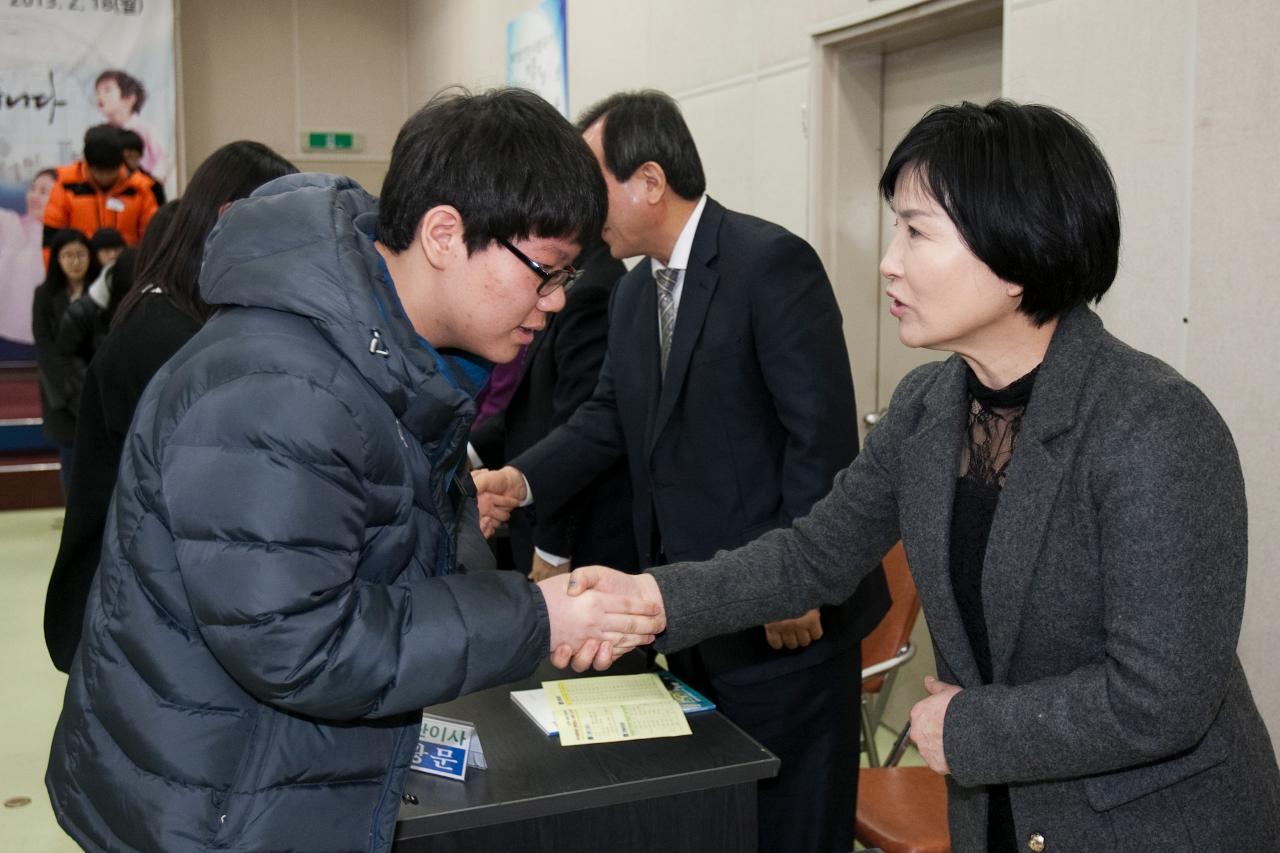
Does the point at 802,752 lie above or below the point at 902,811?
above

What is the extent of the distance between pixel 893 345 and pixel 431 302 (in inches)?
111

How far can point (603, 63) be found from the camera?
18.9ft

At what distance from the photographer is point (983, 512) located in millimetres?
1523

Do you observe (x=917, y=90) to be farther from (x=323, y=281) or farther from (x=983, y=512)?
(x=323, y=281)

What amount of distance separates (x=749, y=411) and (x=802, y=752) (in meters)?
0.72

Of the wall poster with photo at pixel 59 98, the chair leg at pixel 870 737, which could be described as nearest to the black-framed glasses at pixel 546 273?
the chair leg at pixel 870 737

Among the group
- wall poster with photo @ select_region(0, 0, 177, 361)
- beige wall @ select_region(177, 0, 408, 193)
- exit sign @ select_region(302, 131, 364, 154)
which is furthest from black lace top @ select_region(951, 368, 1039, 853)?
exit sign @ select_region(302, 131, 364, 154)

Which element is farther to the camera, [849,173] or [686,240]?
[849,173]

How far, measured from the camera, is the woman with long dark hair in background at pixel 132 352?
209 centimetres

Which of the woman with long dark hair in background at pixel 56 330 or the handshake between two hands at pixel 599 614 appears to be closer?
the handshake between two hands at pixel 599 614

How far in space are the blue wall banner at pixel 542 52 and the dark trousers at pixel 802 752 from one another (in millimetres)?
4324

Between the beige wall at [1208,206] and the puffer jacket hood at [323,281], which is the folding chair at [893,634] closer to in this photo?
the beige wall at [1208,206]

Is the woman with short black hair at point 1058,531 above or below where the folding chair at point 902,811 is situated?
above

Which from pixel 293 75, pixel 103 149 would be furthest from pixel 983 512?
pixel 293 75
